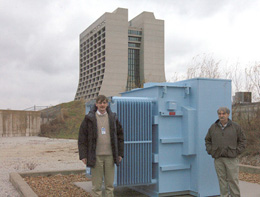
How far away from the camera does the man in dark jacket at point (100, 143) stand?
5102mm

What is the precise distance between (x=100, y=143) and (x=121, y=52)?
9511 centimetres

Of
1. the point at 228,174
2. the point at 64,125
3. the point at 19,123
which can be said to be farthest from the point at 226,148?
the point at 19,123

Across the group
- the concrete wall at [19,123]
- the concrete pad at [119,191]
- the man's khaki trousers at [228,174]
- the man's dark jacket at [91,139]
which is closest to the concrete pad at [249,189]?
the man's khaki trousers at [228,174]

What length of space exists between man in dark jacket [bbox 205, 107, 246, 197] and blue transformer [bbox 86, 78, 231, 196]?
0.79m

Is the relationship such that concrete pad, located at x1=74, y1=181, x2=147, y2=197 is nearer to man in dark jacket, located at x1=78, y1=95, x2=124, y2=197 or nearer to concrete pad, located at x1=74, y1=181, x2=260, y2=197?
concrete pad, located at x1=74, y1=181, x2=260, y2=197

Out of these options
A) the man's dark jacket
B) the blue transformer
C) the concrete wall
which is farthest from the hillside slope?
the man's dark jacket

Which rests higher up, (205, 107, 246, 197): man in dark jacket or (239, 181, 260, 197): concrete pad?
(205, 107, 246, 197): man in dark jacket

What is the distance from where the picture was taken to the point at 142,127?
636 cm

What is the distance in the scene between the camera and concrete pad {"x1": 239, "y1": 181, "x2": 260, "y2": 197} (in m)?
6.75

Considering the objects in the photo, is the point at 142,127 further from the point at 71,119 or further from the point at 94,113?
the point at 71,119

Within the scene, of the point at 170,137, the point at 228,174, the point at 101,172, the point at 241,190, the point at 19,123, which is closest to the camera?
the point at 101,172

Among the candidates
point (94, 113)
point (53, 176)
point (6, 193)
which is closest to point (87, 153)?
point (94, 113)

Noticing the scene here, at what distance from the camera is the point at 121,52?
325 ft

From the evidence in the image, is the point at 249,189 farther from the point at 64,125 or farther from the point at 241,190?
the point at 64,125
